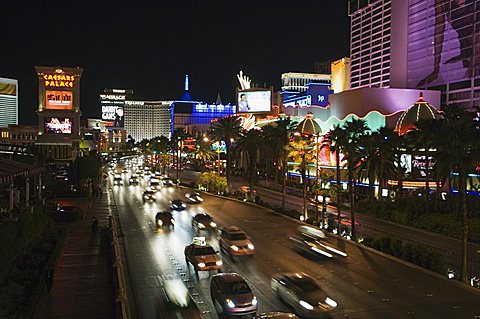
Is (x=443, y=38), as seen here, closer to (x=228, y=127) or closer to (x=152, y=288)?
(x=228, y=127)

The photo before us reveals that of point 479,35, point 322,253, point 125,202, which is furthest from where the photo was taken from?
point 479,35

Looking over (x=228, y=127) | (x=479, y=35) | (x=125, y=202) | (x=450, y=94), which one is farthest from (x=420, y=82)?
(x=125, y=202)

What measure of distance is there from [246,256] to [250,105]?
83.3 meters

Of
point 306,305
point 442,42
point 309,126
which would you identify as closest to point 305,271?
point 306,305

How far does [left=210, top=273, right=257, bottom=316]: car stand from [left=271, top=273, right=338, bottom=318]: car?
1543 mm

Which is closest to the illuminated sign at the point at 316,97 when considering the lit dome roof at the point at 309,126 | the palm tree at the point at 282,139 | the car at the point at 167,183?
the lit dome roof at the point at 309,126

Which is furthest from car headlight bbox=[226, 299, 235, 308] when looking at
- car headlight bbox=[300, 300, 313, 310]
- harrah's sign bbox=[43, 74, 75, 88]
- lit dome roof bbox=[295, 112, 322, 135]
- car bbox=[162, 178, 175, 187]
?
harrah's sign bbox=[43, 74, 75, 88]

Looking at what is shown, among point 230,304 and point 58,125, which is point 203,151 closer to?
point 58,125

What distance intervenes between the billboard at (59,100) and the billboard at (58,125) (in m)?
2.57

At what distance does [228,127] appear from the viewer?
2694 inches

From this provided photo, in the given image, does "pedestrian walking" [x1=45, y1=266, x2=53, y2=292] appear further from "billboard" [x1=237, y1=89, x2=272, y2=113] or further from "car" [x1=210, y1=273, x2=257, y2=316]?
"billboard" [x1=237, y1=89, x2=272, y2=113]

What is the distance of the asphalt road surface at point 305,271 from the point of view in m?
18.9

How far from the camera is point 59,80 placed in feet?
358

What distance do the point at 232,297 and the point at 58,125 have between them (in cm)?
10063
